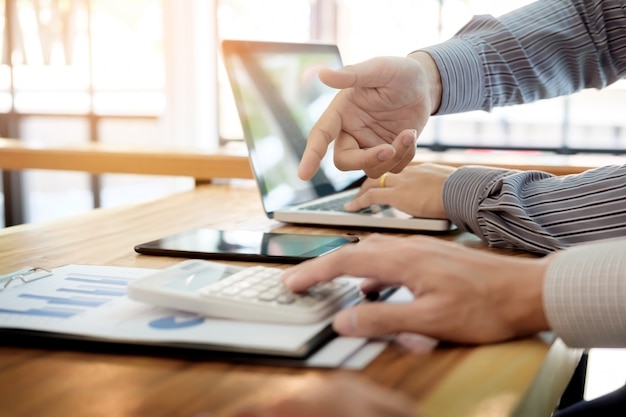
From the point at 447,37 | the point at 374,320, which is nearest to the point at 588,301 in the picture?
the point at 374,320

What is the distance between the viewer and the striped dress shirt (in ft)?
2.16

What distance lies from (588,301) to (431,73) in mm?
622

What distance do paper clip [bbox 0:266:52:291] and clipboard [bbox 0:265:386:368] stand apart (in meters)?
0.04

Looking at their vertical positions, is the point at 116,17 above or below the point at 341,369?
above

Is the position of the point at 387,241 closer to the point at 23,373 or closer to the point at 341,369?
the point at 341,369

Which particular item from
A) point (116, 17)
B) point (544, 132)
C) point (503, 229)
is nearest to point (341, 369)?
point (503, 229)

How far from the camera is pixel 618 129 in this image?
3.79 metres

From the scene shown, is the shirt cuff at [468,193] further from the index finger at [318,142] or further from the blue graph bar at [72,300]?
the blue graph bar at [72,300]

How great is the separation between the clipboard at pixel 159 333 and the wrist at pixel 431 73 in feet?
2.11

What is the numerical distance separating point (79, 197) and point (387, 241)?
4.15 metres

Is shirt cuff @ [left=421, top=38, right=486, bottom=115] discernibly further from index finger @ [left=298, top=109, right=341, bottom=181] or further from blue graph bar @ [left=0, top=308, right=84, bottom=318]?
blue graph bar @ [left=0, top=308, right=84, bottom=318]

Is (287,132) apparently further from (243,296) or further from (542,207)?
(243,296)

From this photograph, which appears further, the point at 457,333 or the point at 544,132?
the point at 544,132

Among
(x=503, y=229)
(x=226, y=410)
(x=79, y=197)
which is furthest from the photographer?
(x=79, y=197)
